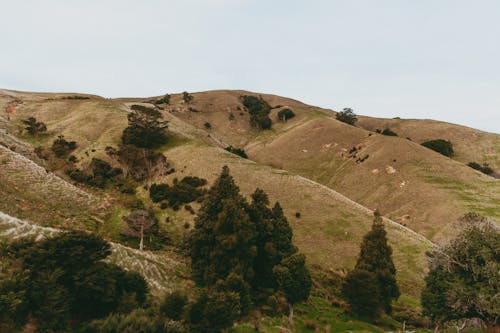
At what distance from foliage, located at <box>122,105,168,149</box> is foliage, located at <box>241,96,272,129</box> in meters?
71.5

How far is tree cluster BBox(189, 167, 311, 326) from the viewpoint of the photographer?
100 feet

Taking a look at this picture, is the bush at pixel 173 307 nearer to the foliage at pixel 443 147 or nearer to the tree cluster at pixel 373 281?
the tree cluster at pixel 373 281

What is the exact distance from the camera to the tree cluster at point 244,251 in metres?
30.6

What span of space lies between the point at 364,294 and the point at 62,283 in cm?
2770

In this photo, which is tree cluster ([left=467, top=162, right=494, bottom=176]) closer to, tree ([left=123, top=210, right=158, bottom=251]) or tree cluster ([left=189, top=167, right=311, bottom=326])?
tree cluster ([left=189, top=167, right=311, bottom=326])

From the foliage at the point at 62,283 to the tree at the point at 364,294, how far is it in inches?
849

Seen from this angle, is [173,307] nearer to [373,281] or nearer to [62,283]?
[62,283]

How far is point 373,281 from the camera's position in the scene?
3466 centimetres

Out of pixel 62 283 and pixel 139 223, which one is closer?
pixel 62 283

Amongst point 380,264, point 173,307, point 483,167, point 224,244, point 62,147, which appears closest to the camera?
point 173,307

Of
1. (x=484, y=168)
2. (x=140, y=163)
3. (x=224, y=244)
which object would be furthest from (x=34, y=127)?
(x=484, y=168)

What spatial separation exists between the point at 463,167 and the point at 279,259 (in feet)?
248

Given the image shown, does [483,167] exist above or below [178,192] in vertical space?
above

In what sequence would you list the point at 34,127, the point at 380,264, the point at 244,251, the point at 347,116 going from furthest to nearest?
1. the point at 347,116
2. the point at 34,127
3. the point at 380,264
4. the point at 244,251
